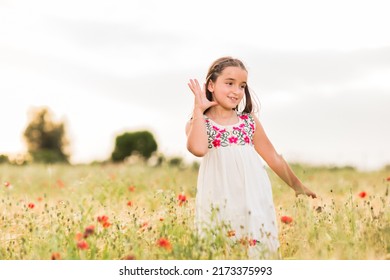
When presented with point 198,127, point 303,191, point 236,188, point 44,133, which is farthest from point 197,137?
point 44,133

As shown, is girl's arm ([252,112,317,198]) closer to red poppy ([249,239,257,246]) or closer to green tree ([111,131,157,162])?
red poppy ([249,239,257,246])

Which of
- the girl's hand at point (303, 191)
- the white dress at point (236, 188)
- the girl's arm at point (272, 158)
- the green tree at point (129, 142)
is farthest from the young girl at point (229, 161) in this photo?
the green tree at point (129, 142)

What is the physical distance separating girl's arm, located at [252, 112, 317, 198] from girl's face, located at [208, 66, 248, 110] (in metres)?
0.30

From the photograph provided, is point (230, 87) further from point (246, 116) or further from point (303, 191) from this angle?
point (303, 191)

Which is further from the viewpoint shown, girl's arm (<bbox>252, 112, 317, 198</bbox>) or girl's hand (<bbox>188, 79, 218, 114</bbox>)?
girl's arm (<bbox>252, 112, 317, 198</bbox>)

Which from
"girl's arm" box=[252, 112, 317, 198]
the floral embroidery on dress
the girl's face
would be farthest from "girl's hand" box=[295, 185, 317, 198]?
the girl's face

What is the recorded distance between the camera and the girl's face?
3.67 meters

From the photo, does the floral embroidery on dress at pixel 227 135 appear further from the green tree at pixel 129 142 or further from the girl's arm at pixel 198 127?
the green tree at pixel 129 142

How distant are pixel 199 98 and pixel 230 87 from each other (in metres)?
0.23

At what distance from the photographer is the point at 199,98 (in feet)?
11.8

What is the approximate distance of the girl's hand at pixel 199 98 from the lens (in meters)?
3.57

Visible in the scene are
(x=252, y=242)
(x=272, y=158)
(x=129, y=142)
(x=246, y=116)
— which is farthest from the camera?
(x=129, y=142)
